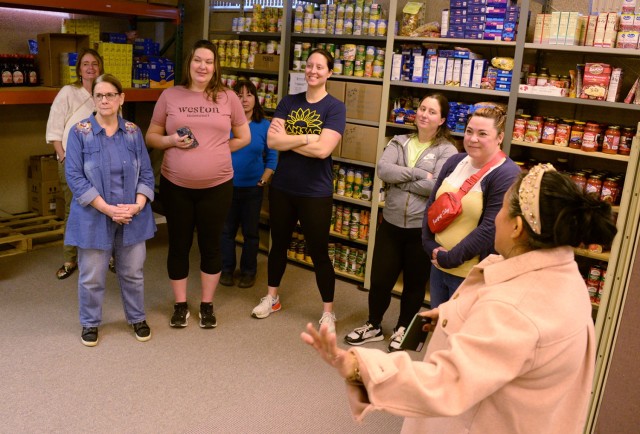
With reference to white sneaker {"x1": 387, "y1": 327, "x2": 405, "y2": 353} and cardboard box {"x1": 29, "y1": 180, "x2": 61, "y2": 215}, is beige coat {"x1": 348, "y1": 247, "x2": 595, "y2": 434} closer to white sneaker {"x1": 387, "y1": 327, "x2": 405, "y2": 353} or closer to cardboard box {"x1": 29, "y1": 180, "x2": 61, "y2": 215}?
A: white sneaker {"x1": 387, "y1": 327, "x2": 405, "y2": 353}

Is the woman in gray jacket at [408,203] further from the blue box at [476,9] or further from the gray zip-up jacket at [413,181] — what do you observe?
the blue box at [476,9]

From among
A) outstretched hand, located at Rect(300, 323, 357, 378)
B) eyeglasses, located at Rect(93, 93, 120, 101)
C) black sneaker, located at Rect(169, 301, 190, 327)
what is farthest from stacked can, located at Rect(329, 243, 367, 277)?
outstretched hand, located at Rect(300, 323, 357, 378)

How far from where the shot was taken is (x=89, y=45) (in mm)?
4984

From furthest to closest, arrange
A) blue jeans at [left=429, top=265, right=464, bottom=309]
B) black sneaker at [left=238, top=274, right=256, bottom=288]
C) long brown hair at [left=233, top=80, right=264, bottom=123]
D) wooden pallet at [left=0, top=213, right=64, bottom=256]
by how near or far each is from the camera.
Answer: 1. wooden pallet at [left=0, top=213, right=64, bottom=256]
2. black sneaker at [left=238, top=274, right=256, bottom=288]
3. long brown hair at [left=233, top=80, right=264, bottom=123]
4. blue jeans at [left=429, top=265, right=464, bottom=309]

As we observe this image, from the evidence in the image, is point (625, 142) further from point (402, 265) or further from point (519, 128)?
point (402, 265)

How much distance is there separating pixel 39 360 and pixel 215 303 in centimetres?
122

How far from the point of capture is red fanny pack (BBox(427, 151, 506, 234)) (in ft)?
9.09

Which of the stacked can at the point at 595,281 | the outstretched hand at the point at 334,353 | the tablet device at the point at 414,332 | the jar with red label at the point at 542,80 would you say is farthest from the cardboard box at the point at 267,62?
the outstretched hand at the point at 334,353

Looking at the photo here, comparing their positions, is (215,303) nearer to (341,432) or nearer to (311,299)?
(311,299)

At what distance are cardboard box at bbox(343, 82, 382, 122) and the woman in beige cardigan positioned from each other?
3.03 m

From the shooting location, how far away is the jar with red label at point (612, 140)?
362 cm

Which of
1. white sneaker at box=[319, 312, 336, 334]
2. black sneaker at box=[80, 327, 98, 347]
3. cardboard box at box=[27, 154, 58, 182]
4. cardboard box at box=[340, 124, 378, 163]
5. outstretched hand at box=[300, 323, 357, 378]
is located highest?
cardboard box at box=[340, 124, 378, 163]

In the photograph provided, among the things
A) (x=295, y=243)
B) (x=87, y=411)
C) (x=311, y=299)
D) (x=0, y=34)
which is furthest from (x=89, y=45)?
(x=87, y=411)

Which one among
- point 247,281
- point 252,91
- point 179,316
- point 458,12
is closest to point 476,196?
point 458,12
